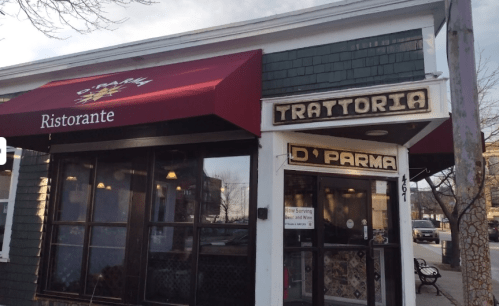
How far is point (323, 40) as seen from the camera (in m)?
6.50

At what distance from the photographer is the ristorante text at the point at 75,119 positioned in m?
5.84

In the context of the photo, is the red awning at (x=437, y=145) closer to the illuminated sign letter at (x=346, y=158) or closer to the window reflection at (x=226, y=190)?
the illuminated sign letter at (x=346, y=158)

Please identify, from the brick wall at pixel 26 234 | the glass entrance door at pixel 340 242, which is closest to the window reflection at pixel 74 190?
the brick wall at pixel 26 234

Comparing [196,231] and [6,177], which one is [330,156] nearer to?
[196,231]

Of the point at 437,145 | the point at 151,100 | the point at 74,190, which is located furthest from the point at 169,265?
the point at 437,145

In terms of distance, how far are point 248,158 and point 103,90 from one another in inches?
104

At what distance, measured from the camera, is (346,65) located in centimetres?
627

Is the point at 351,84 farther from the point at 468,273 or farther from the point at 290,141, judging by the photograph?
the point at 468,273

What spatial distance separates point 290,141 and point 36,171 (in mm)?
5305

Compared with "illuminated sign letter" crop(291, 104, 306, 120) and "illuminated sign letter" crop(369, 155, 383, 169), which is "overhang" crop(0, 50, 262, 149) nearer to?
"illuminated sign letter" crop(291, 104, 306, 120)

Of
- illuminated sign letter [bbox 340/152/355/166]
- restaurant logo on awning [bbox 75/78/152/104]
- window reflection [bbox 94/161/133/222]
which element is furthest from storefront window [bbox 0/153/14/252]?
illuminated sign letter [bbox 340/152/355/166]

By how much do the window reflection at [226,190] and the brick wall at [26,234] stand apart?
11.5ft

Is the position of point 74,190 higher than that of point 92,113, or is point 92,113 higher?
point 92,113

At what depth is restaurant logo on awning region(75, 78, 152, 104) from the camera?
6.46 meters
